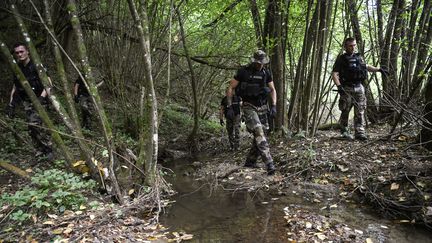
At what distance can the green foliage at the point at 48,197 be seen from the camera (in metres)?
3.92

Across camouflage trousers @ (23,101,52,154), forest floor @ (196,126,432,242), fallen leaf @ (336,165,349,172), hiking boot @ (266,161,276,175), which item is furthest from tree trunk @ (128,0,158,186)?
fallen leaf @ (336,165,349,172)

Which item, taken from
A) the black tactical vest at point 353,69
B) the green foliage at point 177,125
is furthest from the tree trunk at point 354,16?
the green foliage at point 177,125

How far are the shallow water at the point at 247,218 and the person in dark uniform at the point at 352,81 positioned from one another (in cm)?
254

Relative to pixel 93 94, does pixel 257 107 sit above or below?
below

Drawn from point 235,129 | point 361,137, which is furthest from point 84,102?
point 361,137

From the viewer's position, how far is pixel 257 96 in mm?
6090

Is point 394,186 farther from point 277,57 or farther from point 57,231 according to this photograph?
point 277,57

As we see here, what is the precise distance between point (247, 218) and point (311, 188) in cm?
139

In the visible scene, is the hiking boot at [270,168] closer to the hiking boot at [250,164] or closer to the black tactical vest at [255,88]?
the hiking boot at [250,164]

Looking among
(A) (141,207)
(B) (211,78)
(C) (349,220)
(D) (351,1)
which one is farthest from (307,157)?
(B) (211,78)

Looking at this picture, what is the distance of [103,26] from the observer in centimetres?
773

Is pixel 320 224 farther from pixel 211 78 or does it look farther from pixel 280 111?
pixel 211 78

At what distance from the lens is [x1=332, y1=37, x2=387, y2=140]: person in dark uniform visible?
6.52m

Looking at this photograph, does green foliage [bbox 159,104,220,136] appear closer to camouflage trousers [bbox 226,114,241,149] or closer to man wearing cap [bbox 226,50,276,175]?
camouflage trousers [bbox 226,114,241,149]
